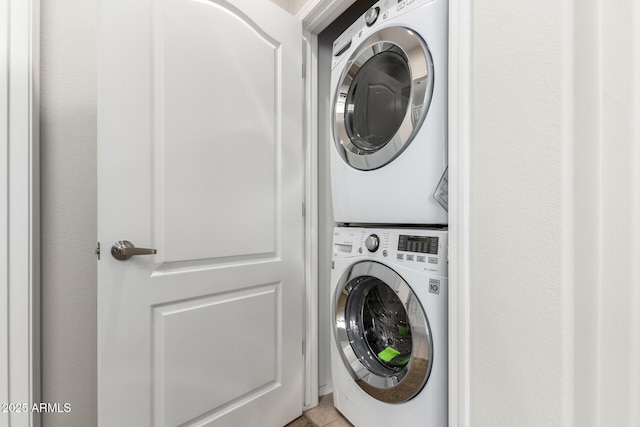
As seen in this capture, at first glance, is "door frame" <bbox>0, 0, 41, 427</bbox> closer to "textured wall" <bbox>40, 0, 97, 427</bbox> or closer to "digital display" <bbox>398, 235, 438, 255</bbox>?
"textured wall" <bbox>40, 0, 97, 427</bbox>

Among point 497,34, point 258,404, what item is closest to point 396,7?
point 497,34

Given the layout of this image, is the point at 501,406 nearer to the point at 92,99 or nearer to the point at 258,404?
the point at 258,404

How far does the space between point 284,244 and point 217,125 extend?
0.58 m

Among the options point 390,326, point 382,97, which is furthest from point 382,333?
point 382,97

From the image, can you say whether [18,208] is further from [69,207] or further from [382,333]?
[382,333]

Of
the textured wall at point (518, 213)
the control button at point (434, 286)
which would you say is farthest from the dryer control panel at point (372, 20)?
the control button at point (434, 286)

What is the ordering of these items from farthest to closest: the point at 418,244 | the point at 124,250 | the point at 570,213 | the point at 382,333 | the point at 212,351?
1. the point at 382,333
2. the point at 212,351
3. the point at 418,244
4. the point at 124,250
5. the point at 570,213

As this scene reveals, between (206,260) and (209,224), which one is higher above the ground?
(209,224)

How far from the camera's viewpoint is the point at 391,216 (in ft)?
3.57

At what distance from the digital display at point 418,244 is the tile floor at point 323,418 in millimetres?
918

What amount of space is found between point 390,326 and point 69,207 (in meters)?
1.28

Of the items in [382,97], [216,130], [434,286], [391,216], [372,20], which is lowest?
[434,286]

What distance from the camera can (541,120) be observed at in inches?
25.3

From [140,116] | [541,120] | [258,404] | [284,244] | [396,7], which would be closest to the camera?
[541,120]
